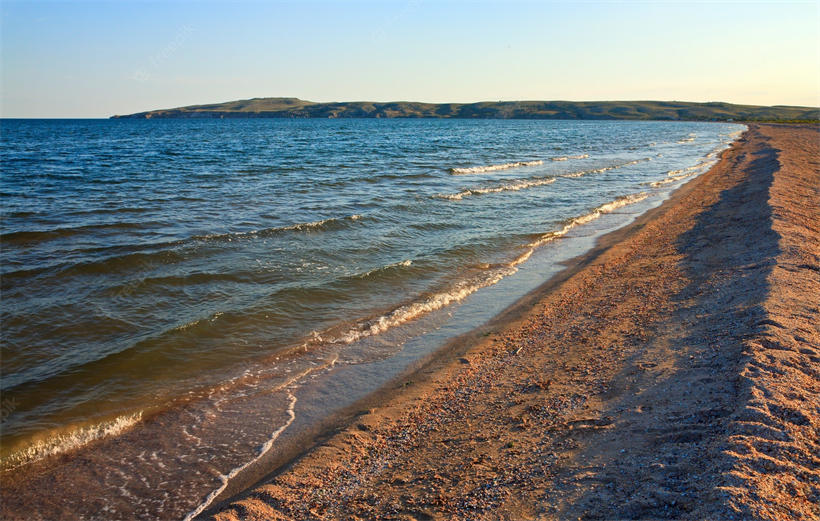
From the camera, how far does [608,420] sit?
17.5 ft

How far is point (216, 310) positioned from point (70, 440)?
406 centimetres

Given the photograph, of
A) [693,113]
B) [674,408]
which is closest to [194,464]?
[674,408]

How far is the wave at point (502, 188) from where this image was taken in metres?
23.5

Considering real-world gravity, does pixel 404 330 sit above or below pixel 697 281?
below

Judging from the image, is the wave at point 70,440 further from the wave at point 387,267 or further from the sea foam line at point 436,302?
the wave at point 387,267

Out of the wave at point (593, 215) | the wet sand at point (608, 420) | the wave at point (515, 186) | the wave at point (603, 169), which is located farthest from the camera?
the wave at point (603, 169)

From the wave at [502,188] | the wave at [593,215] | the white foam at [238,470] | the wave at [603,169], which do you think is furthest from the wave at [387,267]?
the wave at [603,169]

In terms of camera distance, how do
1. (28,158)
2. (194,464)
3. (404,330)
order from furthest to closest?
(28,158)
(404,330)
(194,464)

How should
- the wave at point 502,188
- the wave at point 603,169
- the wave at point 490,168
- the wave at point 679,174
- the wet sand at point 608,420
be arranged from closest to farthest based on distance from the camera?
1. the wet sand at point 608,420
2. the wave at point 502,188
3. the wave at point 679,174
4. the wave at point 603,169
5. the wave at point 490,168

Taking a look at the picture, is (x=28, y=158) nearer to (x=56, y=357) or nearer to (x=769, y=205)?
(x=56, y=357)

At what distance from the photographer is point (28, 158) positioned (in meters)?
39.0

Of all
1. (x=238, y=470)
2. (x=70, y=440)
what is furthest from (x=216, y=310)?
(x=238, y=470)

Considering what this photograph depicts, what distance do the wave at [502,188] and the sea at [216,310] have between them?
0.89 feet

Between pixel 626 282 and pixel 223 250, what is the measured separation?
10.4m
